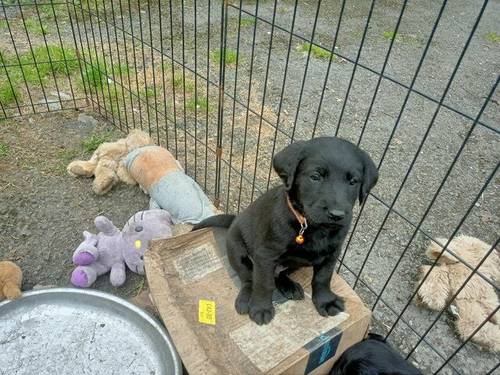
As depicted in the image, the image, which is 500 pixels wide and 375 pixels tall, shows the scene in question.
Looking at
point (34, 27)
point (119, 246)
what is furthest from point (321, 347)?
point (34, 27)

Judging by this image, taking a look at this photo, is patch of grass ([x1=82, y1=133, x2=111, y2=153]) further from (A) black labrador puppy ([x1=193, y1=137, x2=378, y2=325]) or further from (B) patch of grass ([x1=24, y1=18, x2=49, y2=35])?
(B) patch of grass ([x1=24, y1=18, x2=49, y2=35])

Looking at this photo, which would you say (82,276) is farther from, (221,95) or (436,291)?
(436,291)

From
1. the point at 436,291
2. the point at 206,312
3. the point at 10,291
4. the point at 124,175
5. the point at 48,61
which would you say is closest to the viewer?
the point at 206,312

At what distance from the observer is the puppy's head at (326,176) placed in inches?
63.7

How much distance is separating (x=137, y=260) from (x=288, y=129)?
2.15m

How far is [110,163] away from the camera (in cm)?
341

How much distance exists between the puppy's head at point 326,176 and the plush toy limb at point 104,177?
6.26ft

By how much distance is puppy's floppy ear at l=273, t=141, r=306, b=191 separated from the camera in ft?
5.68

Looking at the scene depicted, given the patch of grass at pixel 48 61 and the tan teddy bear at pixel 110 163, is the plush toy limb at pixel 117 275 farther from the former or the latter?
the patch of grass at pixel 48 61

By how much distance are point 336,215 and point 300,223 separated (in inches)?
10.5

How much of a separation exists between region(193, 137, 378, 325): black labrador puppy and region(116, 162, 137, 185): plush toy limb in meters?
1.41

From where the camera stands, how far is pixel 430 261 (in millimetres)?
2957

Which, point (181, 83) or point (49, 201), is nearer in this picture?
point (49, 201)

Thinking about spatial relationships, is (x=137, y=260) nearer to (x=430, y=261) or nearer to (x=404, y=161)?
(x=430, y=261)
